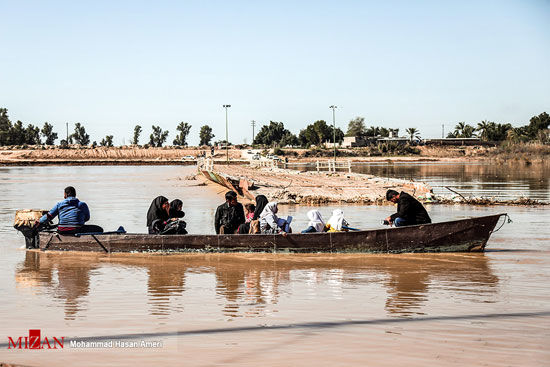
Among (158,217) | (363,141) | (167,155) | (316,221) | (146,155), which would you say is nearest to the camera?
(316,221)

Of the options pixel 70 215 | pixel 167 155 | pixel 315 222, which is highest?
pixel 167 155

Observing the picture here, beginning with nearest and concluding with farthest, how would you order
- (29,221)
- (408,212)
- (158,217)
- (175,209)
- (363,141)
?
(408,212) < (175,209) < (158,217) < (29,221) < (363,141)

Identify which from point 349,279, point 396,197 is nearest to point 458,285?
point 349,279

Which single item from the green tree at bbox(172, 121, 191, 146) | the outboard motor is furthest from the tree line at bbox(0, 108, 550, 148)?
the outboard motor

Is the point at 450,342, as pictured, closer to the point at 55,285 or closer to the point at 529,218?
the point at 55,285

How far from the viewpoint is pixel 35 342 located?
739 cm

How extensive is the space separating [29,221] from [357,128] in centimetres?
14779

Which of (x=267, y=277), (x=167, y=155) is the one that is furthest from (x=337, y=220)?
(x=167, y=155)

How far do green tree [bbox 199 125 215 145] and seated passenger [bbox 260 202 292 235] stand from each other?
144m

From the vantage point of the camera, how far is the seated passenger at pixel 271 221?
13.9 meters

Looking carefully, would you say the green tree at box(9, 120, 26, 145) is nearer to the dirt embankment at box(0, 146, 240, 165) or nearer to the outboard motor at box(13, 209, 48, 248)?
the dirt embankment at box(0, 146, 240, 165)

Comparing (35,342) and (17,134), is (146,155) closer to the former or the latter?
(17,134)

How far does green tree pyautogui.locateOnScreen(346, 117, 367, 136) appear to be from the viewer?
158637mm

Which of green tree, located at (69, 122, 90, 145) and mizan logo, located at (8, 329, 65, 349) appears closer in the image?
mizan logo, located at (8, 329, 65, 349)
